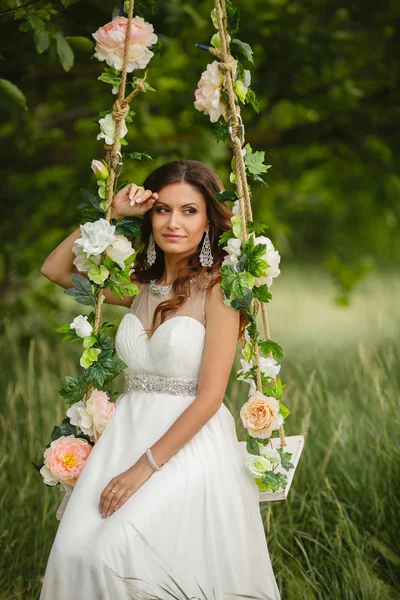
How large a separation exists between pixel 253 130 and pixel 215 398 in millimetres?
4043

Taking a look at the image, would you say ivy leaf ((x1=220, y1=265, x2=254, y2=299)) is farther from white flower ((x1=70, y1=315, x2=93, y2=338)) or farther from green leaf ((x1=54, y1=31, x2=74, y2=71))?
green leaf ((x1=54, y1=31, x2=74, y2=71))

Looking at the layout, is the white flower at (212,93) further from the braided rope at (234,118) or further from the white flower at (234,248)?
the white flower at (234,248)

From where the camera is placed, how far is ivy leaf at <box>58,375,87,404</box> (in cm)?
296

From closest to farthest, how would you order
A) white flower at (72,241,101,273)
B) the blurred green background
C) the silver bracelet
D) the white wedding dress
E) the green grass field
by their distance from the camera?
the white wedding dress
the silver bracelet
white flower at (72,241,101,273)
the green grass field
the blurred green background

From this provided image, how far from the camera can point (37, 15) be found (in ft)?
10.5

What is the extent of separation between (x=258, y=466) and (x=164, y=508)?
1.26 feet

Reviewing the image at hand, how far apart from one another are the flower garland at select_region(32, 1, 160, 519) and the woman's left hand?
9.3 inches

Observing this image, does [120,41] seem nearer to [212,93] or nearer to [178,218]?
[212,93]

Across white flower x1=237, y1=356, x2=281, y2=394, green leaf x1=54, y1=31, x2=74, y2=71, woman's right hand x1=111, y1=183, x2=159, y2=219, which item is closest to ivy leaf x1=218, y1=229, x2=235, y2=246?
woman's right hand x1=111, y1=183, x2=159, y2=219

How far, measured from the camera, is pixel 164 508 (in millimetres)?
2688

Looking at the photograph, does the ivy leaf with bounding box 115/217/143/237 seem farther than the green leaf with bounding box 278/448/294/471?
Yes

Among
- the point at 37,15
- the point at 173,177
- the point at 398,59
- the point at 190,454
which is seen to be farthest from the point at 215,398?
the point at 398,59

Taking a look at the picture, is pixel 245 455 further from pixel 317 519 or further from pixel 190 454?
pixel 317 519

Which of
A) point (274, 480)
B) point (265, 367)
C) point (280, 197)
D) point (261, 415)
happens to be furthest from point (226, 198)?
point (280, 197)
